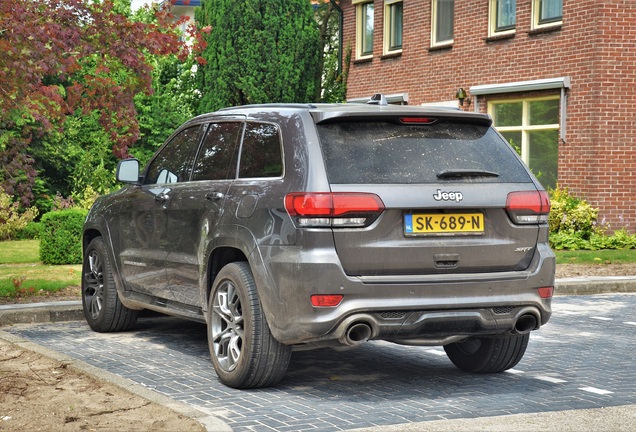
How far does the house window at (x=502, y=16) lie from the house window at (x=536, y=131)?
5.09ft

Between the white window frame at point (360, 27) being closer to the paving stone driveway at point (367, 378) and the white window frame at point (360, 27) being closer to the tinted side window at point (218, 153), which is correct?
the paving stone driveway at point (367, 378)

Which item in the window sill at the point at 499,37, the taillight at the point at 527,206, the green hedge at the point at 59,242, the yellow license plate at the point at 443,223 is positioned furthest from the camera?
the window sill at the point at 499,37

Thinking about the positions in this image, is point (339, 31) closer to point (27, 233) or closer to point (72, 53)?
point (27, 233)

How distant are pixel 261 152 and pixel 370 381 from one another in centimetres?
176

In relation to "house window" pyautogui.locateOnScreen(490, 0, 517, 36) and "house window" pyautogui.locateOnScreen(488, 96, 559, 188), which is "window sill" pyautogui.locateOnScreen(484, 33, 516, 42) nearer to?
"house window" pyautogui.locateOnScreen(490, 0, 517, 36)

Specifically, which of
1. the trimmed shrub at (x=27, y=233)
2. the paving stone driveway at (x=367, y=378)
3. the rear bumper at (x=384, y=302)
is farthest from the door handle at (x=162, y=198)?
the trimmed shrub at (x=27, y=233)

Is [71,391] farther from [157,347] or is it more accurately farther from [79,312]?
[79,312]

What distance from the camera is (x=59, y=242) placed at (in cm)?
1667

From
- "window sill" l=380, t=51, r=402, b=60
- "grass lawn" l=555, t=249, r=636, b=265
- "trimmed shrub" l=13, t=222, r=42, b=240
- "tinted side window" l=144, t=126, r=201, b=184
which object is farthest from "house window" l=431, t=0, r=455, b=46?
"tinted side window" l=144, t=126, r=201, b=184

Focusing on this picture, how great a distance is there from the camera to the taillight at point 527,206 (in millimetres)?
7469

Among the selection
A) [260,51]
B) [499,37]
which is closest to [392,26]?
[260,51]

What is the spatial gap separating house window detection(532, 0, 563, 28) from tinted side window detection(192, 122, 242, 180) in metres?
14.5

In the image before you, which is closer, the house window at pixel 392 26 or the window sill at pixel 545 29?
the window sill at pixel 545 29

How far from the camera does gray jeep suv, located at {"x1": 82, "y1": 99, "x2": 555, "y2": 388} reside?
7.02 meters
